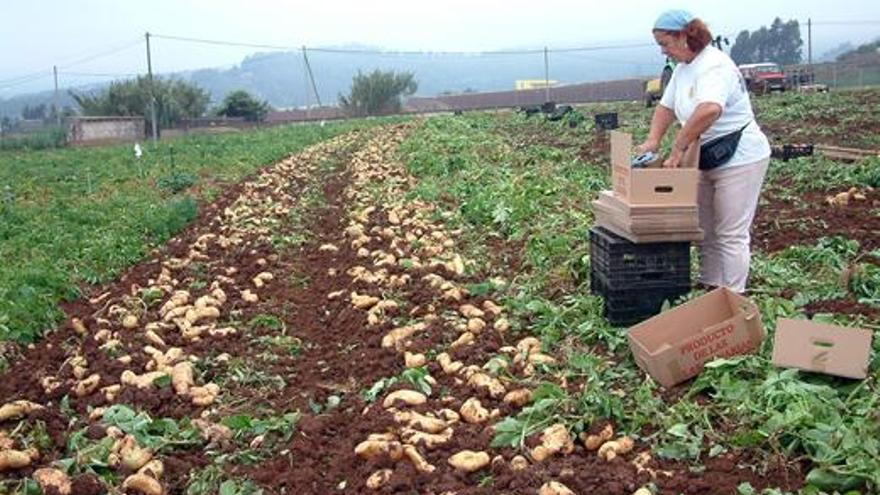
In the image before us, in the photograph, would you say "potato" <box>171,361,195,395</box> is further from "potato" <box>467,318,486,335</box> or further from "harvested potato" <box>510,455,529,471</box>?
"harvested potato" <box>510,455,529,471</box>

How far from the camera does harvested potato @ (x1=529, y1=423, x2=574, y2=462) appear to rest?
3.51m

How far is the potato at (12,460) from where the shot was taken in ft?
12.5

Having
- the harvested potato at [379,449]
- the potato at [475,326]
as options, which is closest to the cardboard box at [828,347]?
the harvested potato at [379,449]

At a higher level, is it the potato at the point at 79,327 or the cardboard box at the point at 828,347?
the cardboard box at the point at 828,347

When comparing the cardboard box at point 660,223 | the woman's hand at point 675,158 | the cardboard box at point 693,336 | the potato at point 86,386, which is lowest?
the potato at point 86,386

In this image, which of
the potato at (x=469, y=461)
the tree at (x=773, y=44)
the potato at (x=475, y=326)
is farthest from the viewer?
the tree at (x=773, y=44)

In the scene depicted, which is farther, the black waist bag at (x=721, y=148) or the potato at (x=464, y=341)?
the black waist bag at (x=721, y=148)

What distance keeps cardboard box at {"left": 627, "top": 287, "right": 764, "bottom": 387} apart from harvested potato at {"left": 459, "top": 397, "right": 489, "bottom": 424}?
849mm

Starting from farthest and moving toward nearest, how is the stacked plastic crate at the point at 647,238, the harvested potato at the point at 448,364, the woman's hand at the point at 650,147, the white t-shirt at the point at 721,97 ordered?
the woman's hand at the point at 650,147
the white t-shirt at the point at 721,97
the stacked plastic crate at the point at 647,238
the harvested potato at the point at 448,364

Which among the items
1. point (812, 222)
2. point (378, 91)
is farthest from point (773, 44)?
point (812, 222)

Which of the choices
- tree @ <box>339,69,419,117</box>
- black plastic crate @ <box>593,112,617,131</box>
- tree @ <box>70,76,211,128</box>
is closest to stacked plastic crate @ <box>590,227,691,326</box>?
black plastic crate @ <box>593,112,617,131</box>

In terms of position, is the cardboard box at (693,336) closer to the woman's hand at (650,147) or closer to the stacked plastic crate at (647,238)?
the stacked plastic crate at (647,238)

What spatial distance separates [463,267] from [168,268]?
2.86m

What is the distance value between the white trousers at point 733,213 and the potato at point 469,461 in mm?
2377
